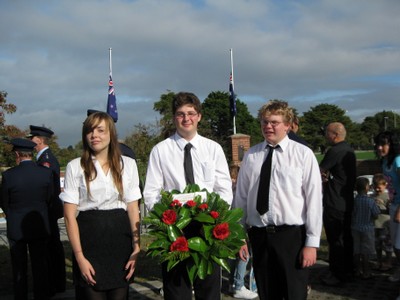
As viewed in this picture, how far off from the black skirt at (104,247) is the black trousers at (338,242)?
3523 millimetres

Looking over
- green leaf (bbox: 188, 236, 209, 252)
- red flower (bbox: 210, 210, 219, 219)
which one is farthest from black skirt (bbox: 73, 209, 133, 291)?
red flower (bbox: 210, 210, 219, 219)

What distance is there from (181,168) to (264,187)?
Answer: 0.67m

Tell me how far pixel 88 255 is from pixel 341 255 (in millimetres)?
3869

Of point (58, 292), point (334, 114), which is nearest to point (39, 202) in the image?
point (58, 292)

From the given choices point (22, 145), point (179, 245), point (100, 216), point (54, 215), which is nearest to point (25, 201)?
point (54, 215)

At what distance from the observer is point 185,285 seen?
3.12 metres

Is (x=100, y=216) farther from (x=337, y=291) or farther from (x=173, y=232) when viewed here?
(x=337, y=291)

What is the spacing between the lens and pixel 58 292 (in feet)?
18.7

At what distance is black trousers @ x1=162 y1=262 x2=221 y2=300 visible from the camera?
3.11 meters

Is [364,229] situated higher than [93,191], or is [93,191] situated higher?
[93,191]

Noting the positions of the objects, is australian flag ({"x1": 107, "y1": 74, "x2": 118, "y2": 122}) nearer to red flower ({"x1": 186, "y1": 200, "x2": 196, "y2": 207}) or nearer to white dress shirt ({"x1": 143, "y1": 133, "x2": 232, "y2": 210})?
white dress shirt ({"x1": 143, "y1": 133, "x2": 232, "y2": 210})

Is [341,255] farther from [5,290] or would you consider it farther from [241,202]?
[5,290]

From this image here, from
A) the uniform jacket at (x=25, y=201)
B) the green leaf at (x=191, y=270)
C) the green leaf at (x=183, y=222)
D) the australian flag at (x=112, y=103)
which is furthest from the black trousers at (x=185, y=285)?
the australian flag at (x=112, y=103)

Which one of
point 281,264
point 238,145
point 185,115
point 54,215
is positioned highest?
point 238,145
